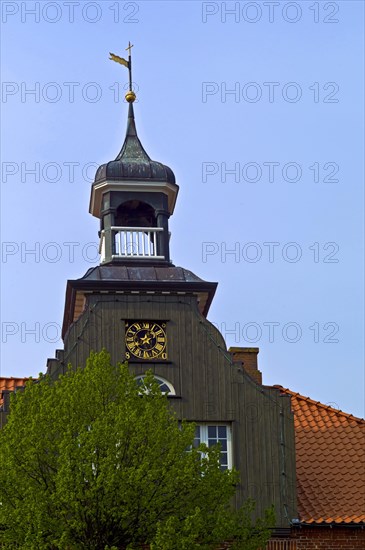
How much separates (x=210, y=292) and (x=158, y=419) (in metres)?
7.60

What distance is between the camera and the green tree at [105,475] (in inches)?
1351

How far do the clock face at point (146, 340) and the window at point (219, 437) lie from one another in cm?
224

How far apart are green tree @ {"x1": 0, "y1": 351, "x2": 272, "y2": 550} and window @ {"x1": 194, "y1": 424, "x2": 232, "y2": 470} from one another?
4.20 m

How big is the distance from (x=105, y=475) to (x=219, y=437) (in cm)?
676

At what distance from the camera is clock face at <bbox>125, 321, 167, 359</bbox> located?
40.9 metres

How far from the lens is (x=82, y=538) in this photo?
34.9 metres

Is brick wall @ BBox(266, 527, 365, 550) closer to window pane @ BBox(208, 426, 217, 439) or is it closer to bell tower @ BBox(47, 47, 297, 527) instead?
bell tower @ BBox(47, 47, 297, 527)

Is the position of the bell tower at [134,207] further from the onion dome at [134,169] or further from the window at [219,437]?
the window at [219,437]

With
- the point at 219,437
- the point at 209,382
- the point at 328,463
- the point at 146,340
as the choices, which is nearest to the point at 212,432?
the point at 219,437

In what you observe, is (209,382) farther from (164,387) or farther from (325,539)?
(325,539)

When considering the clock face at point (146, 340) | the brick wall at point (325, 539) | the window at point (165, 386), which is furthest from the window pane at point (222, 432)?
the brick wall at point (325, 539)

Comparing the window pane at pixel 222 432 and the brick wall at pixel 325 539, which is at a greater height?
the window pane at pixel 222 432

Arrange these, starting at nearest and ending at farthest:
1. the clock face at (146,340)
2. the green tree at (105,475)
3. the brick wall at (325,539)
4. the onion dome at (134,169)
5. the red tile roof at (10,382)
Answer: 1. the green tree at (105,475)
2. the brick wall at (325,539)
3. the clock face at (146,340)
4. the onion dome at (134,169)
5. the red tile roof at (10,382)

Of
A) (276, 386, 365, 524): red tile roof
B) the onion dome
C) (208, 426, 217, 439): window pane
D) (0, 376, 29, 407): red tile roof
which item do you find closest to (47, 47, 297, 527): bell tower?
(208, 426, 217, 439): window pane
